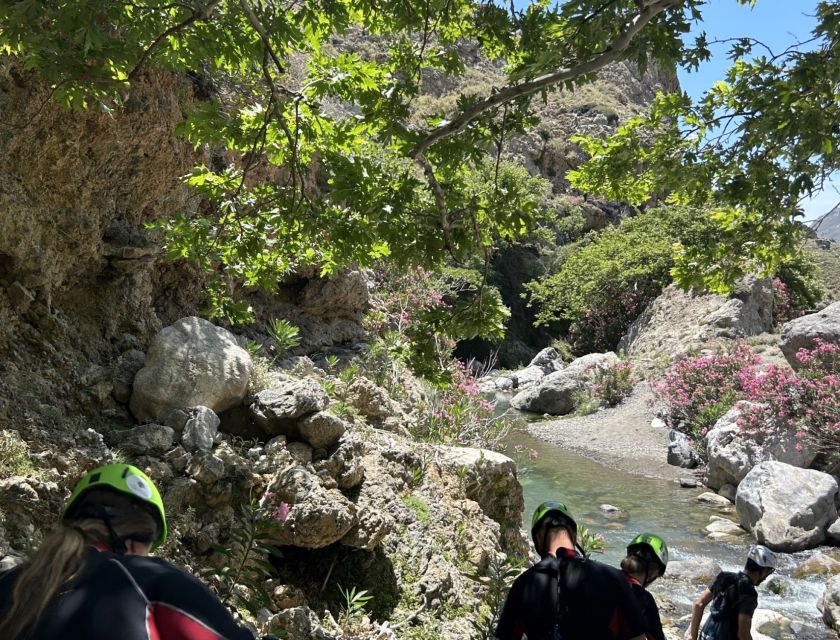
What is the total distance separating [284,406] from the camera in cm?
510

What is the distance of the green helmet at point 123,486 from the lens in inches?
66.6

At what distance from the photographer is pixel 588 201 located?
3959 cm

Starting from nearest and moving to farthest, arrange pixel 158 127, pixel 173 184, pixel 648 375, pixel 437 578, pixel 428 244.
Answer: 1. pixel 428 244
2. pixel 437 578
3. pixel 158 127
4. pixel 173 184
5. pixel 648 375

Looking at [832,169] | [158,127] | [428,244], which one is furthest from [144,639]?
[158,127]

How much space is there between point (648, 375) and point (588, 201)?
71.3 ft

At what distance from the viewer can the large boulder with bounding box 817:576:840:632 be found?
7.22 m

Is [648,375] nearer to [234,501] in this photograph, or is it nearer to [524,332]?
[524,332]

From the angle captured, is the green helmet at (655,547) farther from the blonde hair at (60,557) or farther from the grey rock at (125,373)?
the grey rock at (125,373)

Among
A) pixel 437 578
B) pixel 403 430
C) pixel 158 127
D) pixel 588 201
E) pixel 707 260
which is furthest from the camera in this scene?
pixel 588 201

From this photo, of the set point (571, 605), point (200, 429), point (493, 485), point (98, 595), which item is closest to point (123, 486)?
point (98, 595)

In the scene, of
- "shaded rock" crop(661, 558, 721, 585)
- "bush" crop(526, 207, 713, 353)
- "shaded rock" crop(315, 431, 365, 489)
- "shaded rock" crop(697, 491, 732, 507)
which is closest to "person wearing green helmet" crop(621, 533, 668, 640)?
"shaded rock" crop(315, 431, 365, 489)

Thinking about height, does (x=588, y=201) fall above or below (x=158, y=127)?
above

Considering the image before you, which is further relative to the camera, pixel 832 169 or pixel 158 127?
pixel 158 127

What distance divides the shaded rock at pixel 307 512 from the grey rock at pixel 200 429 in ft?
1.95
